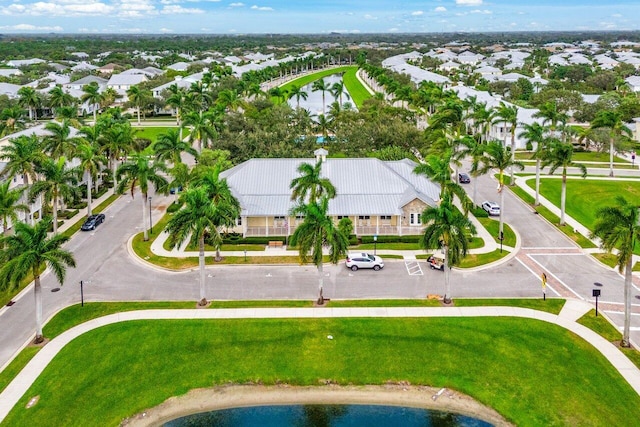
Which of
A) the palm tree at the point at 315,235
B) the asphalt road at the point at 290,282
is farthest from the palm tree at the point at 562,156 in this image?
the palm tree at the point at 315,235

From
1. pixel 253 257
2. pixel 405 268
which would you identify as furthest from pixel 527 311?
pixel 253 257

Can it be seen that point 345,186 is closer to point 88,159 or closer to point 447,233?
point 447,233

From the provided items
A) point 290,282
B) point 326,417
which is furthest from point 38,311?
point 326,417

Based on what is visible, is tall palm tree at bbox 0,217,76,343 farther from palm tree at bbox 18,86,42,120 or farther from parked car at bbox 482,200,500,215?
palm tree at bbox 18,86,42,120

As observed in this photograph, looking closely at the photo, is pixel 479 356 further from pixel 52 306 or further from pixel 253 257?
pixel 52 306

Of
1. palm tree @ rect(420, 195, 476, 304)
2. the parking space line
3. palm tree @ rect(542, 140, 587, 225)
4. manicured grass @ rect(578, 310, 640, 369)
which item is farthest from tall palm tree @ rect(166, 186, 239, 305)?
palm tree @ rect(542, 140, 587, 225)
